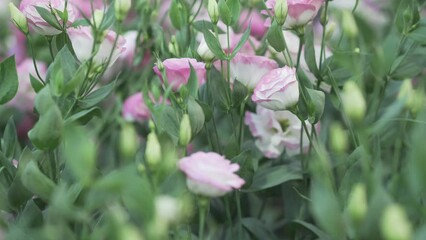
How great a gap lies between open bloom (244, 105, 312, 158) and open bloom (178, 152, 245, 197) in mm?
233

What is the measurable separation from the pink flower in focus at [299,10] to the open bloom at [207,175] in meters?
0.21

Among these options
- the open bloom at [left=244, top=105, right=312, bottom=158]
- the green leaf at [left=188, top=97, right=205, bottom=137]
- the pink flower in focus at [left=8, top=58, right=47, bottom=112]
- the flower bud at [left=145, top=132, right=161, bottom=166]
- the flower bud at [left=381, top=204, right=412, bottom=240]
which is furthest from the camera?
the pink flower in focus at [left=8, top=58, right=47, bottom=112]

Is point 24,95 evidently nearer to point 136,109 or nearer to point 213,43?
point 136,109

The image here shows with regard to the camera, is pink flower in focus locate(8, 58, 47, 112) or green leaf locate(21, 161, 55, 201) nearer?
green leaf locate(21, 161, 55, 201)

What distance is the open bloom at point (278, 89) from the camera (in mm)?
621

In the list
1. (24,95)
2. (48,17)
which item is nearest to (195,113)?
(48,17)

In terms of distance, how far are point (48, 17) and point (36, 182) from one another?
0.58 feet

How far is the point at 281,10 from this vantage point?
2.06ft

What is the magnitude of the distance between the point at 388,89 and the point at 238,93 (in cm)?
25

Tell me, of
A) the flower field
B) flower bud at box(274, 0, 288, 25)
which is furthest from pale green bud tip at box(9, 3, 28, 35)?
flower bud at box(274, 0, 288, 25)

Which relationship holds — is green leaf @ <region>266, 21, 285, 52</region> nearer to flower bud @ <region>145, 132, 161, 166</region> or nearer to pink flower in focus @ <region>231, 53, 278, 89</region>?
pink flower in focus @ <region>231, 53, 278, 89</region>

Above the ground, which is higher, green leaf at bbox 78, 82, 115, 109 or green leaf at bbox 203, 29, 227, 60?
green leaf at bbox 203, 29, 227, 60

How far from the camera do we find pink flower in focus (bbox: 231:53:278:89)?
674 millimetres

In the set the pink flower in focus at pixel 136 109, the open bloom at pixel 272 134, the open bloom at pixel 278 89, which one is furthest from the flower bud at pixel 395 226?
the pink flower in focus at pixel 136 109
